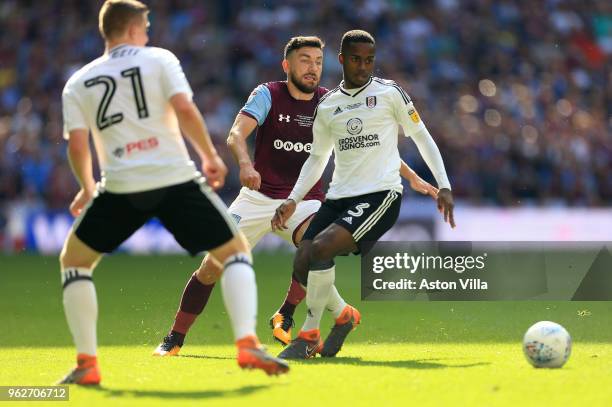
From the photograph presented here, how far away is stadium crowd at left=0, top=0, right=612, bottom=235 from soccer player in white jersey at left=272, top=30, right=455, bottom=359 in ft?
39.0

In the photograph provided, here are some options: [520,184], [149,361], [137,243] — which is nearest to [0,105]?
[137,243]

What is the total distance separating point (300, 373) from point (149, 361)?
1.39 m

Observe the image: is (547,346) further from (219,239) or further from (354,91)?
(354,91)

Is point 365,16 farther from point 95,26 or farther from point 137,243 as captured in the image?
point 137,243

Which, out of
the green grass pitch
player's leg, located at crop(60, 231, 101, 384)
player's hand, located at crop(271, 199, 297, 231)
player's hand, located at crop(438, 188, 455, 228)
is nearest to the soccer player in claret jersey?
player's hand, located at crop(271, 199, 297, 231)

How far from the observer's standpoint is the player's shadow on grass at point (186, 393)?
20.8ft

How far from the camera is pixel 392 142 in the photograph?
8.55m

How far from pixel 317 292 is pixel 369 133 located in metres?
1.14

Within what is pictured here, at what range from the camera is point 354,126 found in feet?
27.8

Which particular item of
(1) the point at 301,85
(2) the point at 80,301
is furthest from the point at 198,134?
(1) the point at 301,85

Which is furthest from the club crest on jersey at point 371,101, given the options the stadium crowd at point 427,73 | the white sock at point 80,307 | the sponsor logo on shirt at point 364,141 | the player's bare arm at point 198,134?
the stadium crowd at point 427,73

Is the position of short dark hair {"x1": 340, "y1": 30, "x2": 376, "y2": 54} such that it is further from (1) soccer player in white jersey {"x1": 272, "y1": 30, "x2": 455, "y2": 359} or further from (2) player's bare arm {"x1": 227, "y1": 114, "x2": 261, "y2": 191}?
(2) player's bare arm {"x1": 227, "y1": 114, "x2": 261, "y2": 191}

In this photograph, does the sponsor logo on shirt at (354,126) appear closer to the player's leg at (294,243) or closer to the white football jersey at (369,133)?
the white football jersey at (369,133)

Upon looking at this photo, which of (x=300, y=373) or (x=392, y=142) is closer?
(x=300, y=373)
